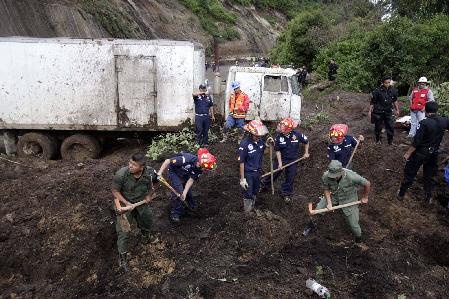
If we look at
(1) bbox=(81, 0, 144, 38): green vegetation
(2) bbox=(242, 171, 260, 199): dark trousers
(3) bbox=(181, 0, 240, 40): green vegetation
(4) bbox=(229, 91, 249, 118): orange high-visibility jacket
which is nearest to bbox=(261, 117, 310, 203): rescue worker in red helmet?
(2) bbox=(242, 171, 260, 199): dark trousers

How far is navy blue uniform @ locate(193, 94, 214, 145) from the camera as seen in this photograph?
969 cm

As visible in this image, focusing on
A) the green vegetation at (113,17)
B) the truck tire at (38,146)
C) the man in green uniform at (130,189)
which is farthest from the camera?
the green vegetation at (113,17)

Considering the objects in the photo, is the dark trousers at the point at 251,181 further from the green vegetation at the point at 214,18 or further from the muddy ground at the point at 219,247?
the green vegetation at the point at 214,18

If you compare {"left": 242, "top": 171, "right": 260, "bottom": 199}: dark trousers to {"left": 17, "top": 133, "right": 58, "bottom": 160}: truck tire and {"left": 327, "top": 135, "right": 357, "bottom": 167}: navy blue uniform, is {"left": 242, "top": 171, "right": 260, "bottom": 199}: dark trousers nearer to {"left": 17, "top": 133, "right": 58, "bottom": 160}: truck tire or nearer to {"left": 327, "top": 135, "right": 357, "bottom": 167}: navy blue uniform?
{"left": 327, "top": 135, "right": 357, "bottom": 167}: navy blue uniform

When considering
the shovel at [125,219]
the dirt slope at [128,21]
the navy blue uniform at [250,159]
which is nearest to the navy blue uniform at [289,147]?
the navy blue uniform at [250,159]

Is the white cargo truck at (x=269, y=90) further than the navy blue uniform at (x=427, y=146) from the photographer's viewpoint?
Yes

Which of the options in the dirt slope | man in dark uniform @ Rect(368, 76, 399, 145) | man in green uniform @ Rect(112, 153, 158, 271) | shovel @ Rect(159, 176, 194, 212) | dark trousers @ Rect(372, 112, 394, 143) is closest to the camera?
man in green uniform @ Rect(112, 153, 158, 271)

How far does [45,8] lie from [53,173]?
47.7 feet

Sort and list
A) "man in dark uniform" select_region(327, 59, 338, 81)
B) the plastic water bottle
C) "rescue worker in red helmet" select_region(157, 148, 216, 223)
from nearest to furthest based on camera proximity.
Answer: the plastic water bottle
"rescue worker in red helmet" select_region(157, 148, 216, 223)
"man in dark uniform" select_region(327, 59, 338, 81)

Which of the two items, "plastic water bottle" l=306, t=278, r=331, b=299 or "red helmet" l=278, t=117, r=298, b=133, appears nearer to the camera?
"plastic water bottle" l=306, t=278, r=331, b=299

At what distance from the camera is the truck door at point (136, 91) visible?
32.0 feet

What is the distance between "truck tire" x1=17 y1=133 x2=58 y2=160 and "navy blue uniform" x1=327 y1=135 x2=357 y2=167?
694 cm

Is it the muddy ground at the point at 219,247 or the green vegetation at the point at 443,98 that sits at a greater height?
the green vegetation at the point at 443,98

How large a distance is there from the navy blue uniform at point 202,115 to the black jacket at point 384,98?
3.79 m
